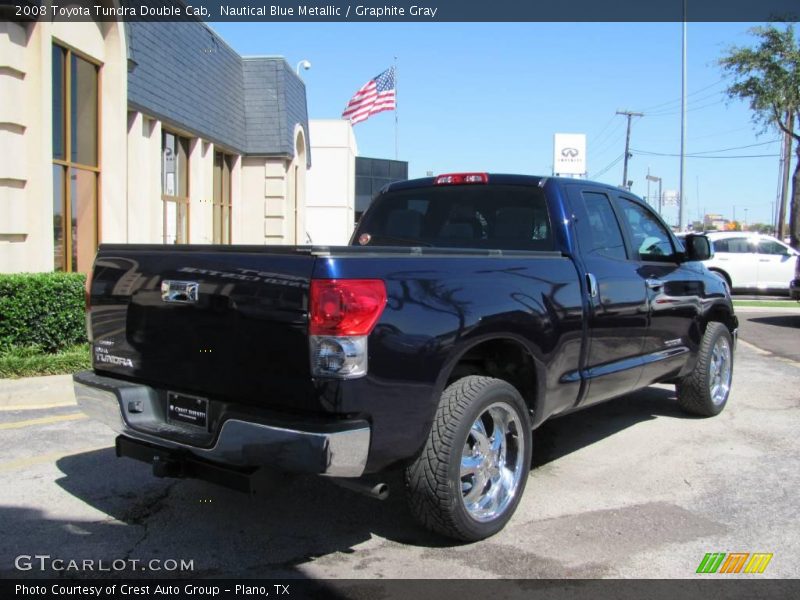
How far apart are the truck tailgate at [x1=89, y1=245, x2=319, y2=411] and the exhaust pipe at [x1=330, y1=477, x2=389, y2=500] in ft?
1.76

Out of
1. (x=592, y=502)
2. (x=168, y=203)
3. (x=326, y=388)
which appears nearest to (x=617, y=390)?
(x=592, y=502)

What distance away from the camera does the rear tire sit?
6.33 m

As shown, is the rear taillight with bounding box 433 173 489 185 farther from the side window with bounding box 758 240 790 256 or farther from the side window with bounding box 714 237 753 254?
the side window with bounding box 758 240 790 256

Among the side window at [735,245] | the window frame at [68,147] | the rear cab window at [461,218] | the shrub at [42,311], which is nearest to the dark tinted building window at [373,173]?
the side window at [735,245]

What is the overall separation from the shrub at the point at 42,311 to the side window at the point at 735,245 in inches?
686

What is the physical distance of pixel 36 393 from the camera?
7016 millimetres

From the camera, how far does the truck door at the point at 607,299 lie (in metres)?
4.75

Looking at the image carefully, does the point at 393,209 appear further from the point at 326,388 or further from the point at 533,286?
the point at 326,388

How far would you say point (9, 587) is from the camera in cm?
326

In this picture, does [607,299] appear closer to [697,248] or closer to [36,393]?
[697,248]

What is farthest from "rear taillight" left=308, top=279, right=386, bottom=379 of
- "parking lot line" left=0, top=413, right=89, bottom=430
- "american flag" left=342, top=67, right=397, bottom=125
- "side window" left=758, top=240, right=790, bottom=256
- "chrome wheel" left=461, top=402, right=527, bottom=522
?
"american flag" left=342, top=67, right=397, bottom=125

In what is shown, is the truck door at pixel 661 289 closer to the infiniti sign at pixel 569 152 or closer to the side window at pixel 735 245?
the side window at pixel 735 245

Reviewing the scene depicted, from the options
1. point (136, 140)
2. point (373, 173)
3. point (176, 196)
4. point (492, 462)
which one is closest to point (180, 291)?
point (492, 462)

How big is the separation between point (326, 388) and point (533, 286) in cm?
160
